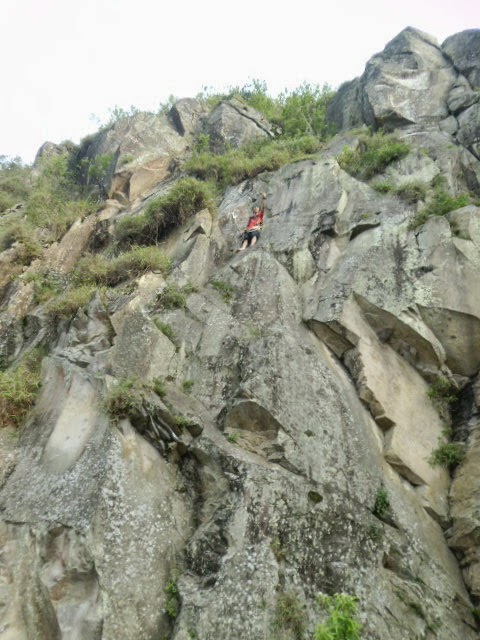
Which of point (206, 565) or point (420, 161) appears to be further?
point (420, 161)

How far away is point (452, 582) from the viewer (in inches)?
351

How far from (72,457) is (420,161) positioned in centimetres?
1431

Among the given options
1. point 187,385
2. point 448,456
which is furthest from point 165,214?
point 448,456

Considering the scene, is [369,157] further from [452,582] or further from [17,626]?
[17,626]

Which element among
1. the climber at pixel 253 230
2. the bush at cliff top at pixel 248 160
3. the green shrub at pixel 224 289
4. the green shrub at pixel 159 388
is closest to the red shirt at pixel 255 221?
the climber at pixel 253 230

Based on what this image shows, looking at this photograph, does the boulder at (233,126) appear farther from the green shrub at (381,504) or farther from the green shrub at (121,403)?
the green shrub at (381,504)

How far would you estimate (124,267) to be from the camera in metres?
14.4

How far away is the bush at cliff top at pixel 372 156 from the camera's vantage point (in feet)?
55.7

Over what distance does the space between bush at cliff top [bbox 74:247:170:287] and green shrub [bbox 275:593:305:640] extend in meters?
9.24

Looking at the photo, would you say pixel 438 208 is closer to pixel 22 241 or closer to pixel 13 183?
pixel 22 241

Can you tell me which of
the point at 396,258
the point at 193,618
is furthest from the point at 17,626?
the point at 396,258

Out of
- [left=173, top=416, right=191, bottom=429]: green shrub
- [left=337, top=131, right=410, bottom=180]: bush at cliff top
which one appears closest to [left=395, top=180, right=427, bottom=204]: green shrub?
[left=337, top=131, right=410, bottom=180]: bush at cliff top

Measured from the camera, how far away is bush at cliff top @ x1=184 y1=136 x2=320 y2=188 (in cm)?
1905

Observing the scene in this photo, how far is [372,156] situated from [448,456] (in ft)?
35.9
